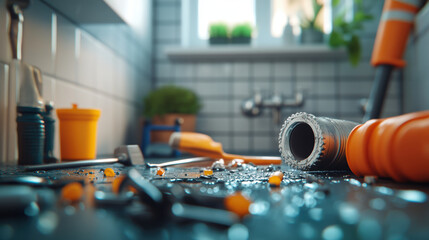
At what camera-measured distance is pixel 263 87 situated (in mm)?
2240

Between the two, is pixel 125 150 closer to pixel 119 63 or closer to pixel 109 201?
pixel 109 201

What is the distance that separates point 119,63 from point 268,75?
99cm

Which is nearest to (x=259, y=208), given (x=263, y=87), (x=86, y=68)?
(x=86, y=68)

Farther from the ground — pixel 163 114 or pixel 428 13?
pixel 428 13

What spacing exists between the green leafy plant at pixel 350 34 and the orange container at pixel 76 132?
1532 millimetres

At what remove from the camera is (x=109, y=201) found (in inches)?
15.1

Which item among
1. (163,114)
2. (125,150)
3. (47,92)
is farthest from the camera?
(163,114)

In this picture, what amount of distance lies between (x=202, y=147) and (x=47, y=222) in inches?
33.6

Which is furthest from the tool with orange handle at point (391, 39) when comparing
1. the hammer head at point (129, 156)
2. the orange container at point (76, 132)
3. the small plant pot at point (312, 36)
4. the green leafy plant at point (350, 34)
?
the orange container at point (76, 132)

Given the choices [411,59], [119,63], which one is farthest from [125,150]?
[411,59]

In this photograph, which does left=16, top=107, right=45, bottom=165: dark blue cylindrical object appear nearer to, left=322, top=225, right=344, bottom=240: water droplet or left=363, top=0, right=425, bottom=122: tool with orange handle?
left=322, top=225, right=344, bottom=240: water droplet

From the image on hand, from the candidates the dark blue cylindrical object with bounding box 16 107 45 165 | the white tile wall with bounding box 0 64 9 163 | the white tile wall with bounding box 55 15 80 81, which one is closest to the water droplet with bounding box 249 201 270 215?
the dark blue cylindrical object with bounding box 16 107 45 165

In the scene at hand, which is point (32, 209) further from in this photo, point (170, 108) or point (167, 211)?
point (170, 108)

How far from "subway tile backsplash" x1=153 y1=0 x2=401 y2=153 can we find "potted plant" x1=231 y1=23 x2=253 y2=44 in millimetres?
133
